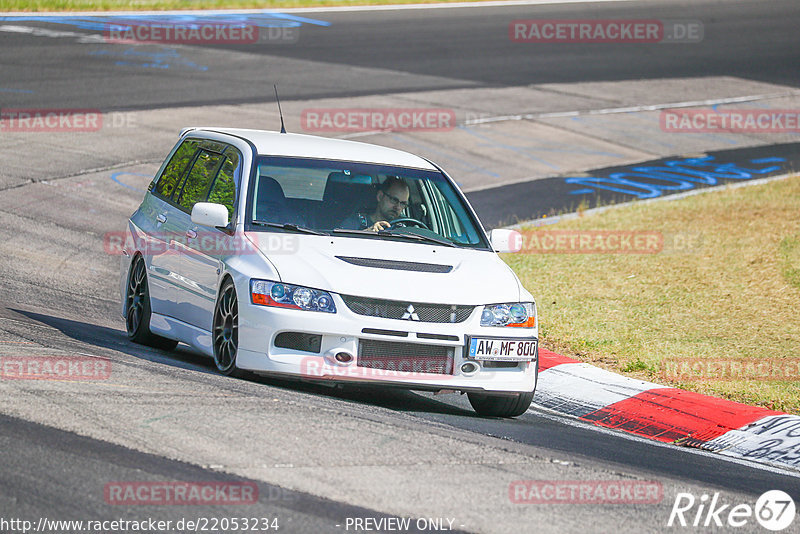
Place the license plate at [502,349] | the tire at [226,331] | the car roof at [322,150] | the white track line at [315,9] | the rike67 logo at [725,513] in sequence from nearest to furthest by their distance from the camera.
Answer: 1. the rike67 logo at [725,513]
2. the license plate at [502,349]
3. the tire at [226,331]
4. the car roof at [322,150]
5. the white track line at [315,9]

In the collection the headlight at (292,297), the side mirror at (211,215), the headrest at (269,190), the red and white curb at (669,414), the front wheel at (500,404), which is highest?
the headrest at (269,190)

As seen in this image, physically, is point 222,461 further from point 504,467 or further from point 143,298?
point 143,298


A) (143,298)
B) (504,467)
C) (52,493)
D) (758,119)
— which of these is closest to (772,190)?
(758,119)

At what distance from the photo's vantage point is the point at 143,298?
996 cm

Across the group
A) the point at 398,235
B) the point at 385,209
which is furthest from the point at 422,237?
the point at 385,209

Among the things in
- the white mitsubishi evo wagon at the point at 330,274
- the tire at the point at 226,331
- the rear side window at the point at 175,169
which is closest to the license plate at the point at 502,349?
the white mitsubishi evo wagon at the point at 330,274

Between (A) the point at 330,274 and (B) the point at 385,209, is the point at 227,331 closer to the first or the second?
(A) the point at 330,274

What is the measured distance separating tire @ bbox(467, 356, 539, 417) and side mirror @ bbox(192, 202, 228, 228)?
2.08 m

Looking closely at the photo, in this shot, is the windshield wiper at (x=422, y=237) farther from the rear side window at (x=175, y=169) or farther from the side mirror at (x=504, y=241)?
the rear side window at (x=175, y=169)

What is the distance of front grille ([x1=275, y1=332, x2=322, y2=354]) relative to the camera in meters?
7.83

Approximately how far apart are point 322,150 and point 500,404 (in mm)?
2329

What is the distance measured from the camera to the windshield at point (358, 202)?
28.8ft

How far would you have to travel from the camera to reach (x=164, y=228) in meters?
9.71

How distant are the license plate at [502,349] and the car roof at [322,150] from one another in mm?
1914
